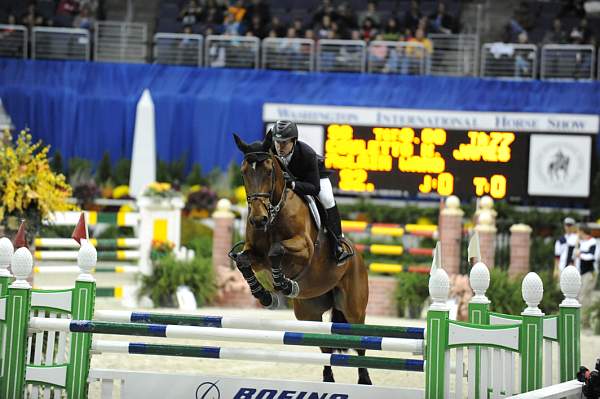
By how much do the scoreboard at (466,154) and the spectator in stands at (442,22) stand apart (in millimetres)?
2489

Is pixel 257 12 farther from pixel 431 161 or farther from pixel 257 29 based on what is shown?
pixel 431 161

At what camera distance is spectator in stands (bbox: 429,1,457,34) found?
1962cm

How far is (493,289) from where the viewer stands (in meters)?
13.0

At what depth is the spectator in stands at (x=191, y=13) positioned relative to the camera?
20.8 m

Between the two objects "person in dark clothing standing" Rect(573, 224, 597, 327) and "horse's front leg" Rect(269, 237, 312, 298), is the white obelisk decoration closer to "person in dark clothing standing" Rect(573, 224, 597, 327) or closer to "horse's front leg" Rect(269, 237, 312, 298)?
"person in dark clothing standing" Rect(573, 224, 597, 327)

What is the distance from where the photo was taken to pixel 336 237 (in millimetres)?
7777

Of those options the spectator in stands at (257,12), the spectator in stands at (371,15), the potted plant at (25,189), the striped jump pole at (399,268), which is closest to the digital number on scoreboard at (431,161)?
the striped jump pole at (399,268)

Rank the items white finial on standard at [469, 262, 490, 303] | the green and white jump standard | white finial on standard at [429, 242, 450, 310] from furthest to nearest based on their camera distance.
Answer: white finial on standard at [469, 262, 490, 303] → the green and white jump standard → white finial on standard at [429, 242, 450, 310]

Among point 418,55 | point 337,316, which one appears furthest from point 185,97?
point 337,316

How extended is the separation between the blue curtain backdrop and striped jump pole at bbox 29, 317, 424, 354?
12282 mm

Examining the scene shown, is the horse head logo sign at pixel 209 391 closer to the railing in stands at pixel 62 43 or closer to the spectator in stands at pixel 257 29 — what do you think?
the spectator in stands at pixel 257 29

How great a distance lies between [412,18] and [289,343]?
14.3 m

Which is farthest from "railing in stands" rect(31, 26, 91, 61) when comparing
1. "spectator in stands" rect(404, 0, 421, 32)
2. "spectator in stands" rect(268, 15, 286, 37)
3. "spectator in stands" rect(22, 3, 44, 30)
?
"spectator in stands" rect(404, 0, 421, 32)

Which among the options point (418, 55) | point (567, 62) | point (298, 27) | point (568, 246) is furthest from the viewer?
point (298, 27)
